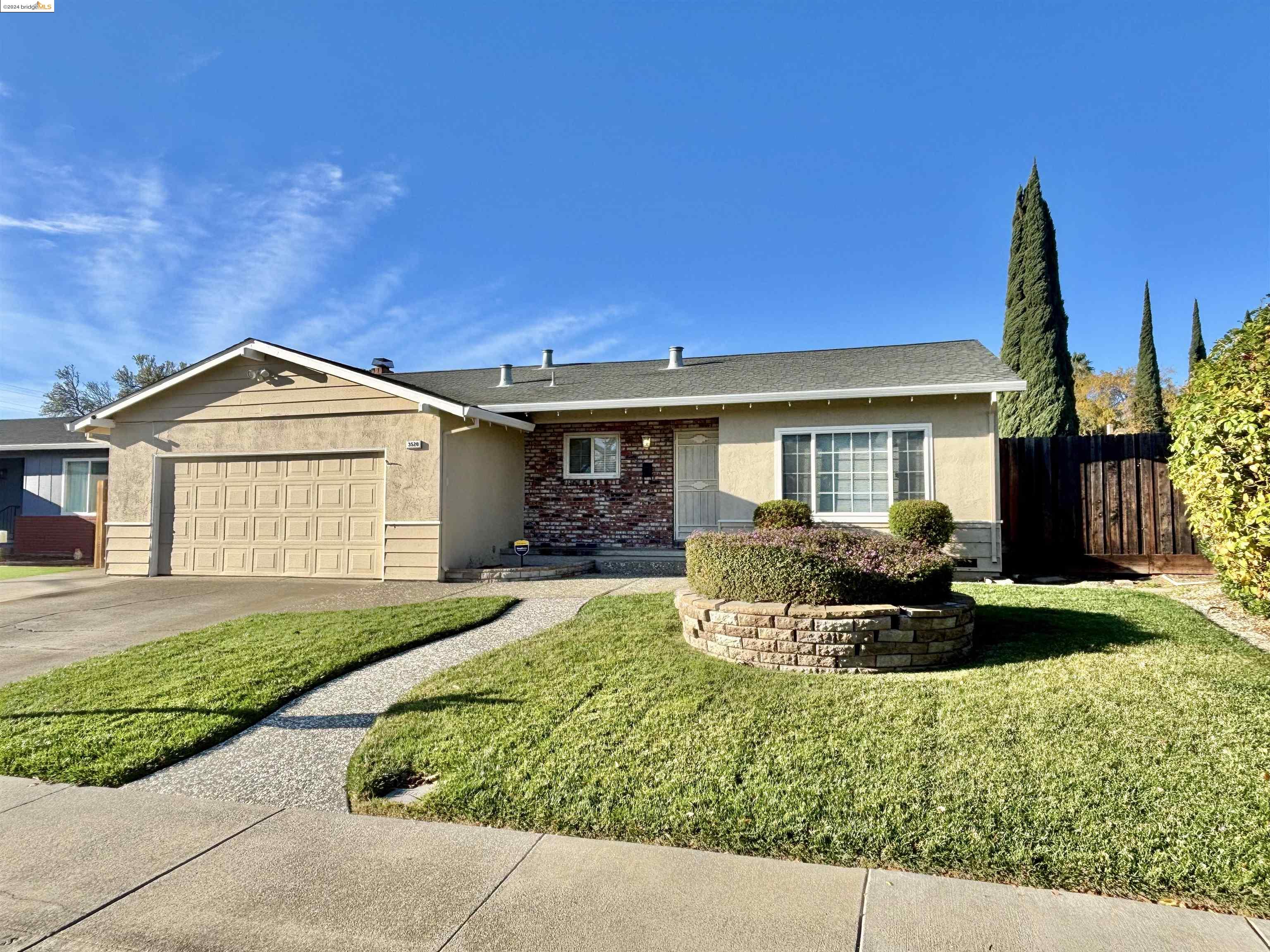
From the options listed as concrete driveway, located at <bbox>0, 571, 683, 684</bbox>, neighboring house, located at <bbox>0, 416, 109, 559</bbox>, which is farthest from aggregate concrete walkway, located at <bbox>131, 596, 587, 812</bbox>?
neighboring house, located at <bbox>0, 416, 109, 559</bbox>

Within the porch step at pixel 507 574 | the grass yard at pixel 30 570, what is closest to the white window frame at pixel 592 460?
the porch step at pixel 507 574

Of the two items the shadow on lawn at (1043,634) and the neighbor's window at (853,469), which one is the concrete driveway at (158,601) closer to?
the neighbor's window at (853,469)

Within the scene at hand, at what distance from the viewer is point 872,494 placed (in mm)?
11406

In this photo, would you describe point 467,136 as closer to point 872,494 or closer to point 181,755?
point 872,494

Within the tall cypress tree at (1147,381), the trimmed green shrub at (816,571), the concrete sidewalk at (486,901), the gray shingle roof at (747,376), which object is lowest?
the concrete sidewalk at (486,901)

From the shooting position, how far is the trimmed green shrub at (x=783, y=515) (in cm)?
1093

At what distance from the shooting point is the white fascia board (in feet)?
34.5

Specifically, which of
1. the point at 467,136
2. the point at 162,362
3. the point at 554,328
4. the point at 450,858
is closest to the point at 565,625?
the point at 450,858

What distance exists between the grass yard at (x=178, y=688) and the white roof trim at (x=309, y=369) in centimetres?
402

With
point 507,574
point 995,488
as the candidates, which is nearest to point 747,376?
point 995,488

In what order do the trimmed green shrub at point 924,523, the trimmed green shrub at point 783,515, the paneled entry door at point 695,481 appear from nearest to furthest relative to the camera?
1. the trimmed green shrub at point 924,523
2. the trimmed green shrub at point 783,515
3. the paneled entry door at point 695,481

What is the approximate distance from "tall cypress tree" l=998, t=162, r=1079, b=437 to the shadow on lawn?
1707cm

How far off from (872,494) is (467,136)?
9.35 meters

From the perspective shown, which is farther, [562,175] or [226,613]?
[562,175]
